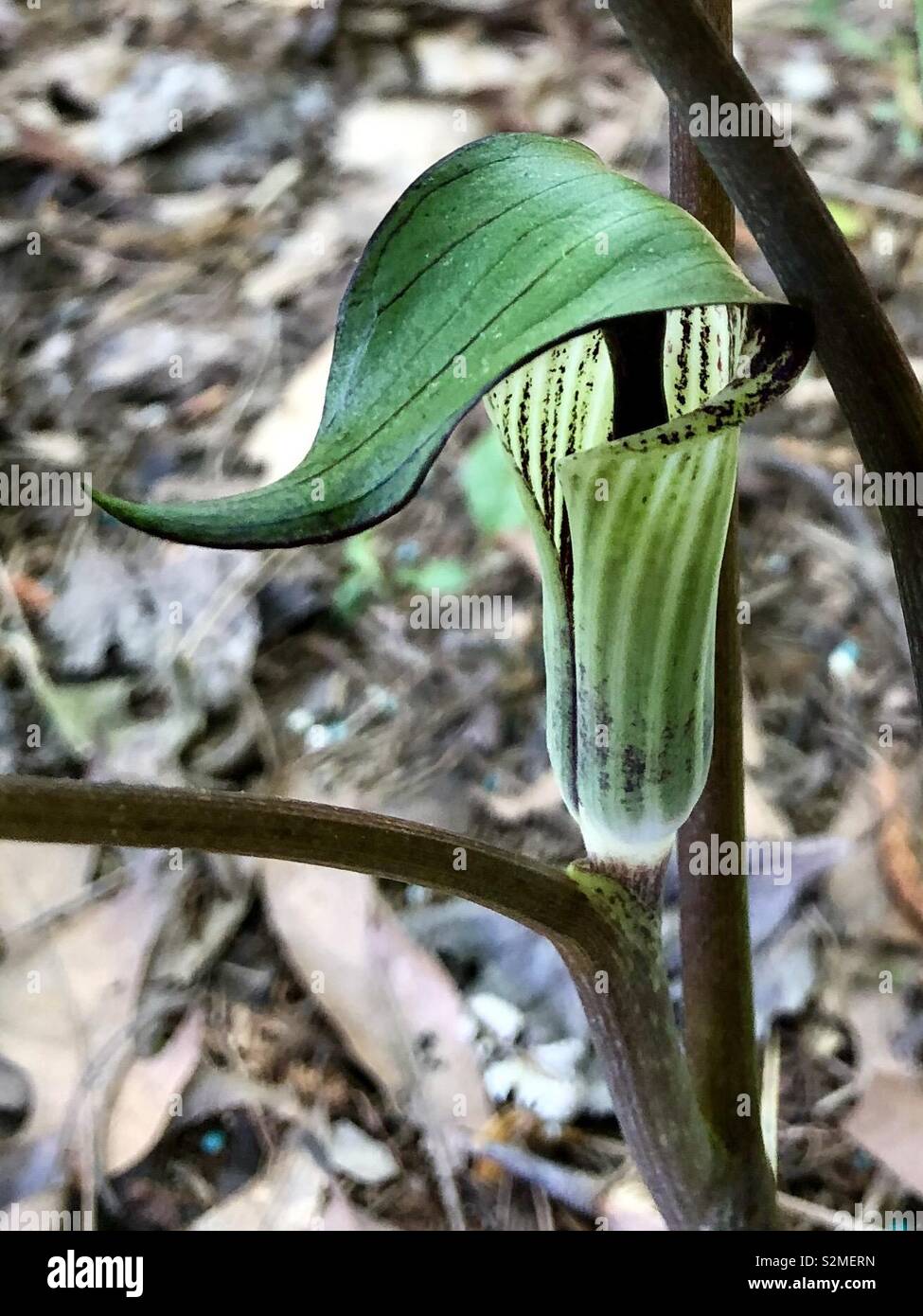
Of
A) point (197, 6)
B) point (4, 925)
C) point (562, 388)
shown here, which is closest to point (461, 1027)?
point (4, 925)

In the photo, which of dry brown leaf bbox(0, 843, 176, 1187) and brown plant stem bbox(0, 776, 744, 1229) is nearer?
brown plant stem bbox(0, 776, 744, 1229)

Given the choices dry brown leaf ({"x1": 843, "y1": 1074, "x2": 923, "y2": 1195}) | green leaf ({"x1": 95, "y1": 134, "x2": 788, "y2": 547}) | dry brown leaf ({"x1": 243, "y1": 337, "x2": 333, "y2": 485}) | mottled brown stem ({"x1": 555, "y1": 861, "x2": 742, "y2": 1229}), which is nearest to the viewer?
green leaf ({"x1": 95, "y1": 134, "x2": 788, "y2": 547})

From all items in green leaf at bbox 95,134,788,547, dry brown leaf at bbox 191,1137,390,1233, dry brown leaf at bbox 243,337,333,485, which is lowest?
dry brown leaf at bbox 191,1137,390,1233

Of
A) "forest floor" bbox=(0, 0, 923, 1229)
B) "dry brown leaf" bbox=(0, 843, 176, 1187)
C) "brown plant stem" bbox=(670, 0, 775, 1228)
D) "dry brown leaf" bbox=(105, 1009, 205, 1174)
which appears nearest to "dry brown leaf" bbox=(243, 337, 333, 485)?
"forest floor" bbox=(0, 0, 923, 1229)

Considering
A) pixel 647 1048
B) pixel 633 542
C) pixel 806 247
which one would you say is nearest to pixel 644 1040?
pixel 647 1048

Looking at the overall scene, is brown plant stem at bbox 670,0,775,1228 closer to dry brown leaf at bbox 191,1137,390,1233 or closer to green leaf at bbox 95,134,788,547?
→ green leaf at bbox 95,134,788,547

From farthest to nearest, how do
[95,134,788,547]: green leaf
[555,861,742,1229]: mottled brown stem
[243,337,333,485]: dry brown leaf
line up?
[243,337,333,485]: dry brown leaf < [555,861,742,1229]: mottled brown stem < [95,134,788,547]: green leaf

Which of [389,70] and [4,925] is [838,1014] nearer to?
[4,925]
